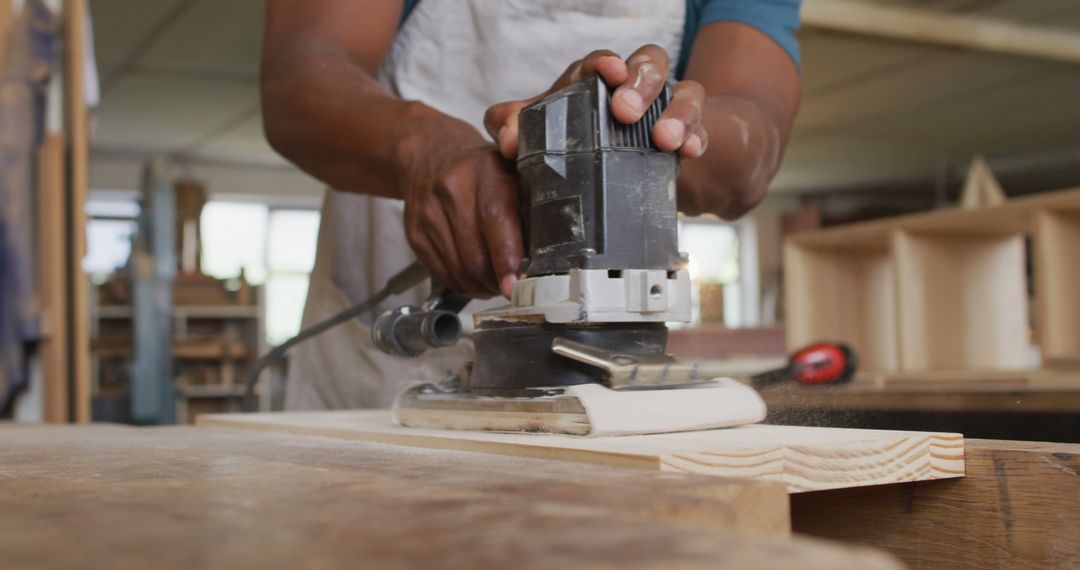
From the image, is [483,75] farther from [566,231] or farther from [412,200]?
[566,231]

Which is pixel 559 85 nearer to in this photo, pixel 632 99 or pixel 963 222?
pixel 632 99

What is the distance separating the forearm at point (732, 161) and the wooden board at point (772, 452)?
17.8 inches

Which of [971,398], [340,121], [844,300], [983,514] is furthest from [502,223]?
[844,300]

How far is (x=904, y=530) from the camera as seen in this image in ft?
2.50

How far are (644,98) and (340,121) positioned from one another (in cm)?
43

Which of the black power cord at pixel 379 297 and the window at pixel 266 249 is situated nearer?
the black power cord at pixel 379 297

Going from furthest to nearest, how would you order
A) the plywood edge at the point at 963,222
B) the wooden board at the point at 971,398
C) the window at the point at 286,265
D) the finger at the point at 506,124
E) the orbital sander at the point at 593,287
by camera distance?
1. the window at the point at 286,265
2. the plywood edge at the point at 963,222
3. the wooden board at the point at 971,398
4. the finger at the point at 506,124
5. the orbital sander at the point at 593,287

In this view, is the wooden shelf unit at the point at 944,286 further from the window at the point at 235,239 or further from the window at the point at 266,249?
the window at the point at 235,239

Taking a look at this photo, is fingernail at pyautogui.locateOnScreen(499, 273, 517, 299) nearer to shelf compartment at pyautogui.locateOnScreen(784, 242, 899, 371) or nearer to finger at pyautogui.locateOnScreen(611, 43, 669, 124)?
finger at pyautogui.locateOnScreen(611, 43, 669, 124)

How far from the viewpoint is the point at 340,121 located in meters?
1.19

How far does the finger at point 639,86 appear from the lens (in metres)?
0.88

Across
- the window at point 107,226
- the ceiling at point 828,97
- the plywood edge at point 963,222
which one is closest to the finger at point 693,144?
the plywood edge at point 963,222

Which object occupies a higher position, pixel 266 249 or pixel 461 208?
pixel 266 249

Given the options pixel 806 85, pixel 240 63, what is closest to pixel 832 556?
pixel 240 63
